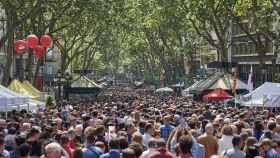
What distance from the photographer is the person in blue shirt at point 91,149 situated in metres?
11.5

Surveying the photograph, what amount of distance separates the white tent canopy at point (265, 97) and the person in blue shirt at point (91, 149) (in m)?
14.5

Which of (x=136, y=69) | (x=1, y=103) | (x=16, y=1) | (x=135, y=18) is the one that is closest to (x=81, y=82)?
(x=135, y=18)

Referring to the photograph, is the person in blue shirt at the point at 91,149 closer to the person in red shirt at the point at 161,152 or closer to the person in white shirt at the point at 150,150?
the person in white shirt at the point at 150,150

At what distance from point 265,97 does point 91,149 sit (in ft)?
49.6

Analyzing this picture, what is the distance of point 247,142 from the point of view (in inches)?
466

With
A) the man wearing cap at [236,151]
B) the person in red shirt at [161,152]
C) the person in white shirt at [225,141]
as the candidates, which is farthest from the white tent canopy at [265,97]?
the person in red shirt at [161,152]

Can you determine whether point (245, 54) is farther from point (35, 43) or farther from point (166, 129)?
point (166, 129)

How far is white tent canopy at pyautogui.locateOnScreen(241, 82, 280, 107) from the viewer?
83.9 feet

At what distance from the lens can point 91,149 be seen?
460 inches

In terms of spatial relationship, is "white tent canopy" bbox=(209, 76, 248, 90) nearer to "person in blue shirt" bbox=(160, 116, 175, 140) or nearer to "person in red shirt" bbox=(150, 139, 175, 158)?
"person in blue shirt" bbox=(160, 116, 175, 140)

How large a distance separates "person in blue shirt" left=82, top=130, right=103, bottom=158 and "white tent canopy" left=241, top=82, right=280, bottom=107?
14497mm

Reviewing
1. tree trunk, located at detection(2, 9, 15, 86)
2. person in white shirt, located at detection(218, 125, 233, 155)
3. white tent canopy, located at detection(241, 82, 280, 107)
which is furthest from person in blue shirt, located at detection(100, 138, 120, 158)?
tree trunk, located at detection(2, 9, 15, 86)

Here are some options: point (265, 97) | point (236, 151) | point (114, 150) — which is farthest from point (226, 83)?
point (114, 150)

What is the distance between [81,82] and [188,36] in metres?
13.4
